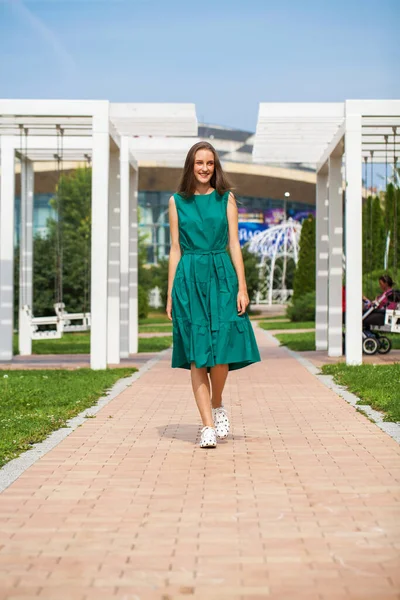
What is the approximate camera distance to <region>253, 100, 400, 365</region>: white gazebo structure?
13523 millimetres

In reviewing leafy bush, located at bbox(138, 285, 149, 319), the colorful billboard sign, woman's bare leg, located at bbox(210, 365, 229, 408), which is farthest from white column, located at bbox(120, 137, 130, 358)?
the colorful billboard sign

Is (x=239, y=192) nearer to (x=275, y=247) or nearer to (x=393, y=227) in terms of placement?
(x=275, y=247)

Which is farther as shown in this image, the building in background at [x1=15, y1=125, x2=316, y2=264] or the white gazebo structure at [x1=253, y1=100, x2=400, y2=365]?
the building in background at [x1=15, y1=125, x2=316, y2=264]

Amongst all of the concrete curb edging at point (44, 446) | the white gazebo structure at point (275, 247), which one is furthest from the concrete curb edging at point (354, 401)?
the white gazebo structure at point (275, 247)

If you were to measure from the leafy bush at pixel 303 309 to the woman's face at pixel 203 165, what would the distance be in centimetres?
2748

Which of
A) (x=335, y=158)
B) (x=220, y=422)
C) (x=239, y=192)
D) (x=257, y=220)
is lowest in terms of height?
(x=220, y=422)

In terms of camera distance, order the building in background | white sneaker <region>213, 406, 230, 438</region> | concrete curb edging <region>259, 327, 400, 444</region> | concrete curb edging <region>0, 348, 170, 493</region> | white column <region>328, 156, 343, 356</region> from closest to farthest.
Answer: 1. concrete curb edging <region>0, 348, 170, 493</region>
2. white sneaker <region>213, 406, 230, 438</region>
3. concrete curb edging <region>259, 327, 400, 444</region>
4. white column <region>328, 156, 343, 356</region>
5. the building in background

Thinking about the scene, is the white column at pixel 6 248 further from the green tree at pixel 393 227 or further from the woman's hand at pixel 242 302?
the woman's hand at pixel 242 302

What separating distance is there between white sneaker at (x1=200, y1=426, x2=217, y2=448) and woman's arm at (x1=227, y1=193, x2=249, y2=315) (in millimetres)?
768

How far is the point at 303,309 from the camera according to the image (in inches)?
1351

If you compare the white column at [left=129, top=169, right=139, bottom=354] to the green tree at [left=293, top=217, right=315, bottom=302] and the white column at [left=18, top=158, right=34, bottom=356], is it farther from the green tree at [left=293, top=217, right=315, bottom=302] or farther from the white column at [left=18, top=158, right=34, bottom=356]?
the green tree at [left=293, top=217, right=315, bottom=302]

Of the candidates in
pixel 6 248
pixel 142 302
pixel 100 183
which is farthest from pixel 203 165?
pixel 142 302

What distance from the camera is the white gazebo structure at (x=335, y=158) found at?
44.4 feet

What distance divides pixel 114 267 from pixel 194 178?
31.0 ft
